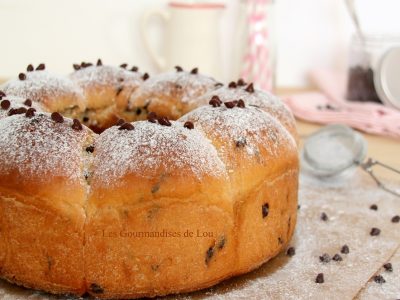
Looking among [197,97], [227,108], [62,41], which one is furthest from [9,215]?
[62,41]

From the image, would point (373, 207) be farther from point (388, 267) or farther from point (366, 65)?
point (366, 65)

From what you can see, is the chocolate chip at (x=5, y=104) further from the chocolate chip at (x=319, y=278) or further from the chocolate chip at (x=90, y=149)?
the chocolate chip at (x=319, y=278)

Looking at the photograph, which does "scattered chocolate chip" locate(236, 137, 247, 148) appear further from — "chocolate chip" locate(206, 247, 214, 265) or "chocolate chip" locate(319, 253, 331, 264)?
"chocolate chip" locate(319, 253, 331, 264)

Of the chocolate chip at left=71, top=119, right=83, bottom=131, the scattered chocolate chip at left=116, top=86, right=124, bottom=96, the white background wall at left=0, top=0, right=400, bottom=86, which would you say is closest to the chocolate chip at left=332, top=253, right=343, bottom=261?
the chocolate chip at left=71, top=119, right=83, bottom=131

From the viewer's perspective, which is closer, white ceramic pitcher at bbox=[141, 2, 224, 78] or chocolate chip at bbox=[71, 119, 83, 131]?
chocolate chip at bbox=[71, 119, 83, 131]

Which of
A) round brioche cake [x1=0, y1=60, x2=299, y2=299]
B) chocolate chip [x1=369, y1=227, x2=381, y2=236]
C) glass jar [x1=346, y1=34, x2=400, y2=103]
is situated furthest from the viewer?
glass jar [x1=346, y1=34, x2=400, y2=103]

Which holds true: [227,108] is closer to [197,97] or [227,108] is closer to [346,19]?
[197,97]

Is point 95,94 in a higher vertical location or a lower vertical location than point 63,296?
higher
